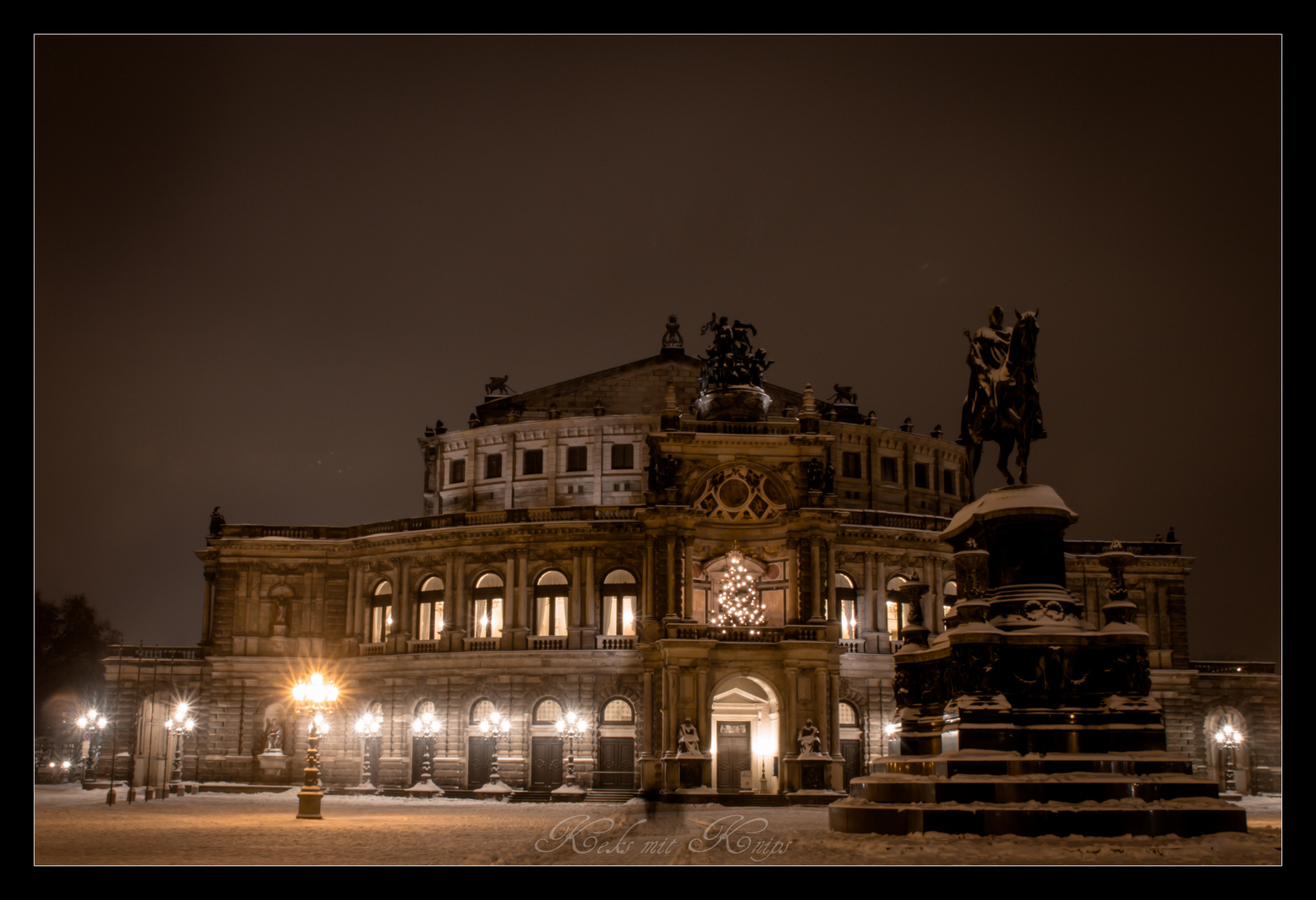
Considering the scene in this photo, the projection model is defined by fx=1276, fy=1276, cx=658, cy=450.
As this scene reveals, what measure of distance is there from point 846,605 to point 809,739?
31.9 ft

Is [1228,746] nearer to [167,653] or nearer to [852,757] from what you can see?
[852,757]

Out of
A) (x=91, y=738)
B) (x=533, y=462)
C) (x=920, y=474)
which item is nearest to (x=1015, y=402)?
(x=533, y=462)

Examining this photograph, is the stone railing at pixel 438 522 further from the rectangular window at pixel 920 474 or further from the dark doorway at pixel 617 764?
the rectangular window at pixel 920 474

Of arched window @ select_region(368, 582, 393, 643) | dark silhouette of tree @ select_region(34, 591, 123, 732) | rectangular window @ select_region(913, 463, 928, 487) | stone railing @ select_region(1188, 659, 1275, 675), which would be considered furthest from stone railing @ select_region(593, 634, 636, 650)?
dark silhouette of tree @ select_region(34, 591, 123, 732)

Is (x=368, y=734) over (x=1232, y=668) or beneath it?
beneath

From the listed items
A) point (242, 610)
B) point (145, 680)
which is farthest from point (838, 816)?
point (145, 680)

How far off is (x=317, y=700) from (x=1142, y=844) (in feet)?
83.4

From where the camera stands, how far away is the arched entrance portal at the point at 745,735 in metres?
50.4

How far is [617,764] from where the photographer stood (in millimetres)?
53656

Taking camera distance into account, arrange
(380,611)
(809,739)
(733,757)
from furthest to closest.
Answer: (380,611)
(733,757)
(809,739)

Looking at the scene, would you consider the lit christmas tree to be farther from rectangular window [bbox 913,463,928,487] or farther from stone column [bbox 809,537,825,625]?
rectangular window [bbox 913,463,928,487]

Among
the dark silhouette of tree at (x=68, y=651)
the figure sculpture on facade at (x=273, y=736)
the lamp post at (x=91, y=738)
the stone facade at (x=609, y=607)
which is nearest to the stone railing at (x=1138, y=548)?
the stone facade at (x=609, y=607)

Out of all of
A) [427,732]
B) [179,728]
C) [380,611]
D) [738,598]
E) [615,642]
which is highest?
[738,598]

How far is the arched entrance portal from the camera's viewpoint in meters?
50.4
